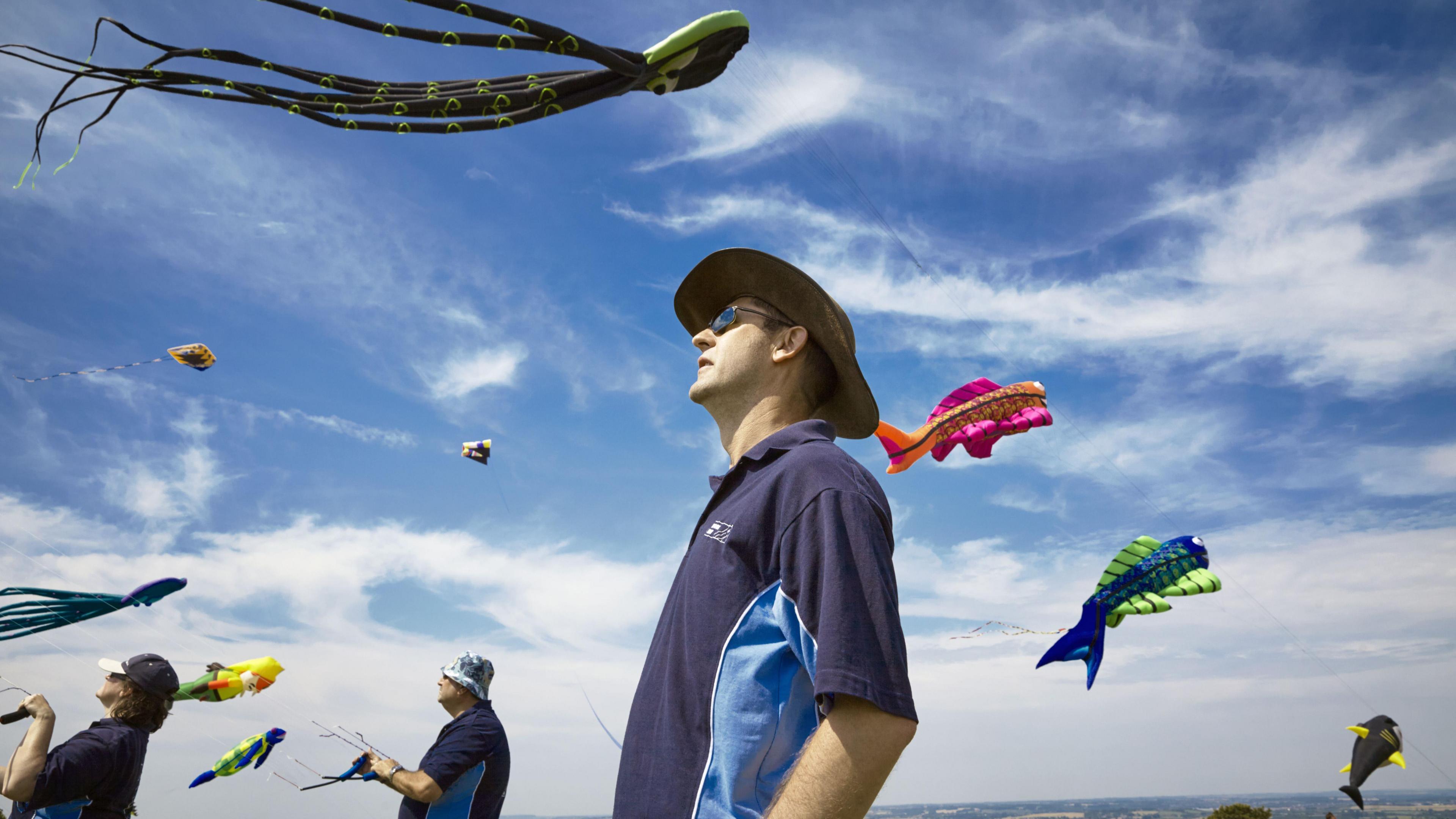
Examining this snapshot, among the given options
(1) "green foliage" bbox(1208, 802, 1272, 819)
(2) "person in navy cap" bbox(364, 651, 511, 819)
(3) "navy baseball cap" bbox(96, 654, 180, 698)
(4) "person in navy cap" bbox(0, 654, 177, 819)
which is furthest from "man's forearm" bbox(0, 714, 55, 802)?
(1) "green foliage" bbox(1208, 802, 1272, 819)

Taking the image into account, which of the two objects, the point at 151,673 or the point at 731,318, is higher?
the point at 731,318

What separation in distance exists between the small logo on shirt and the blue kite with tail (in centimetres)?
1077

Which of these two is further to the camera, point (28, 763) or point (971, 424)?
point (971, 424)

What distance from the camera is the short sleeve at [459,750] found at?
14.7 feet

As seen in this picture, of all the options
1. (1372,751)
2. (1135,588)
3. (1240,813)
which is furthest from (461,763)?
(1240,813)

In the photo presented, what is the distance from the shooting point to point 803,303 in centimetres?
215

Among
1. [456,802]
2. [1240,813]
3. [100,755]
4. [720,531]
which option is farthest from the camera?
[1240,813]

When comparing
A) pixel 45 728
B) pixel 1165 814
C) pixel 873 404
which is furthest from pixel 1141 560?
pixel 1165 814

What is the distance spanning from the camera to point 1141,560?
37.4 ft

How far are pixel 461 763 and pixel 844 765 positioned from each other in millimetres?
3942

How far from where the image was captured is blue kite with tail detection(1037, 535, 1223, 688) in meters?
11.1

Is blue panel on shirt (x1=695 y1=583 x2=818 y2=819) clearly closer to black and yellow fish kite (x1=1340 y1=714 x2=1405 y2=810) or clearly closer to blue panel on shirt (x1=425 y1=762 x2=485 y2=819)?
blue panel on shirt (x1=425 y1=762 x2=485 y2=819)

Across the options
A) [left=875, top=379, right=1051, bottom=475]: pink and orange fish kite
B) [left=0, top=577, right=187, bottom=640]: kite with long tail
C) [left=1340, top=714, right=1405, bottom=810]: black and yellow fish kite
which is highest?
[left=875, top=379, right=1051, bottom=475]: pink and orange fish kite

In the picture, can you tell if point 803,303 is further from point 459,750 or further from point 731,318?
point 459,750
